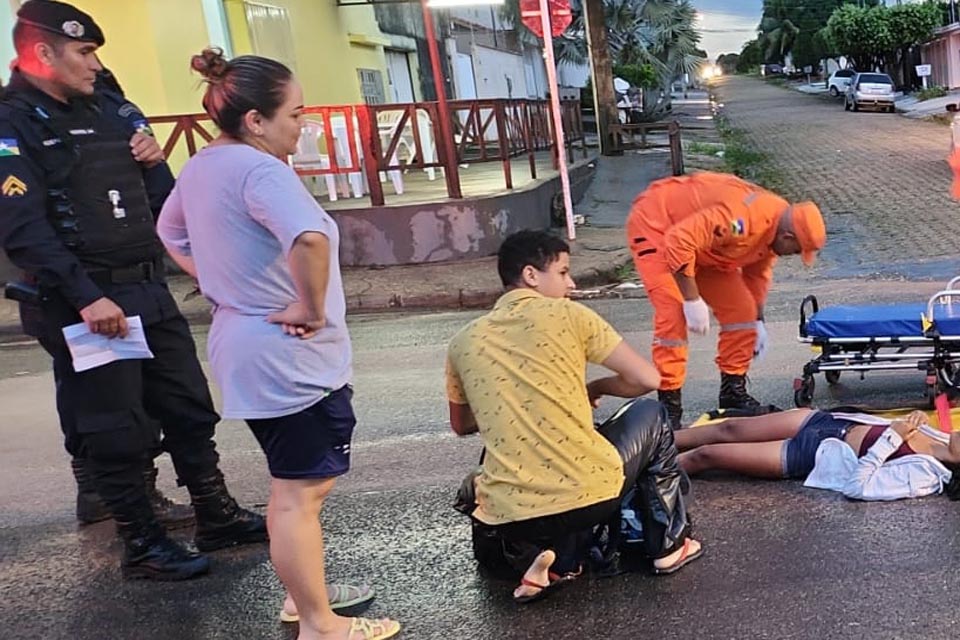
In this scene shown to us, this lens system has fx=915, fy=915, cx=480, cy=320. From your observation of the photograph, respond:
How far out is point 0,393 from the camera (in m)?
6.93

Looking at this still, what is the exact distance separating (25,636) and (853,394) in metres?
4.26

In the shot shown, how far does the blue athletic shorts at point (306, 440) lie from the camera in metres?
2.67

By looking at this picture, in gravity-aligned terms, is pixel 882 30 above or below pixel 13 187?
above

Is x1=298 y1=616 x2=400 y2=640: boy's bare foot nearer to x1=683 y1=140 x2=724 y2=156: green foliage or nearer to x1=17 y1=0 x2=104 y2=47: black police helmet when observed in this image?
x1=17 y1=0 x2=104 y2=47: black police helmet

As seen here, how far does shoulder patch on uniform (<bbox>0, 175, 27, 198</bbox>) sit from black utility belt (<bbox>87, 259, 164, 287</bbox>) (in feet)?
1.20

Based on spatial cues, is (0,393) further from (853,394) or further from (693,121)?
(693,121)

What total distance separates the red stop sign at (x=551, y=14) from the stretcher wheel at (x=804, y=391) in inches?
331

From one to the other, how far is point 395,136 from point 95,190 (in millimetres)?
7681

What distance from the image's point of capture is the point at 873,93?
112 ft

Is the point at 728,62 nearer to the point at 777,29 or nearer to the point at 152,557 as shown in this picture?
the point at 777,29

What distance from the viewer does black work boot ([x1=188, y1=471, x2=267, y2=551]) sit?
12.2ft

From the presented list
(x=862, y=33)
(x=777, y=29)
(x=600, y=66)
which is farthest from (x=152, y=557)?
(x=777, y=29)

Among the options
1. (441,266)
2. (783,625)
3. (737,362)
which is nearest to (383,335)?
(441,266)

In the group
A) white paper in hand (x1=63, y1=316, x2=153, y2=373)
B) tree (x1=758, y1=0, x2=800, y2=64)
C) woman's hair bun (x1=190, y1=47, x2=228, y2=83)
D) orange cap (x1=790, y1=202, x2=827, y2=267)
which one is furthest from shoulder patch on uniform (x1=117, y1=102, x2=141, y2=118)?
tree (x1=758, y1=0, x2=800, y2=64)
